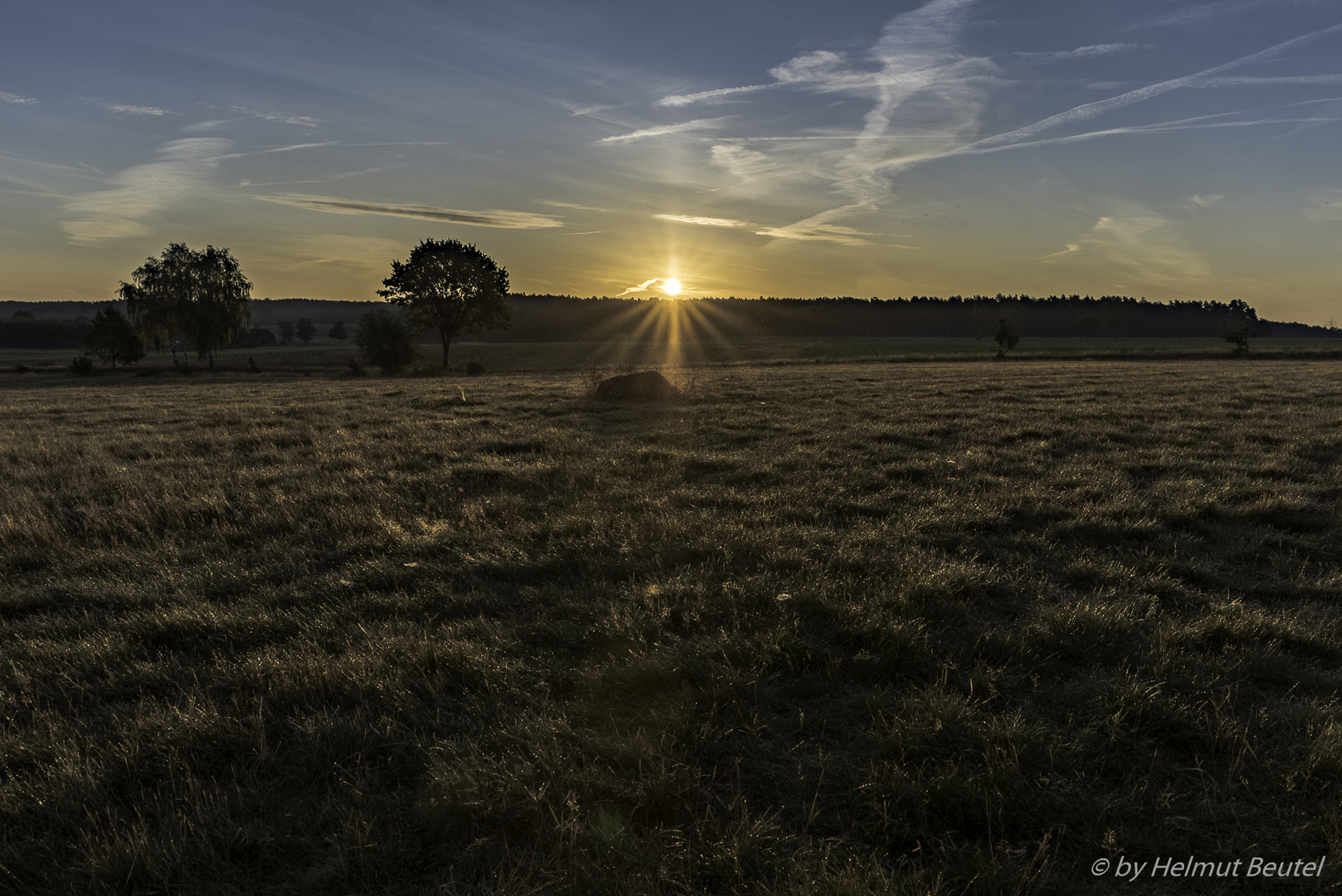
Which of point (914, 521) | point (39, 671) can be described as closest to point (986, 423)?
point (914, 521)

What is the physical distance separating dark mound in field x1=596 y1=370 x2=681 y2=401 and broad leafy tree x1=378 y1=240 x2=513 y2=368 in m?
45.5

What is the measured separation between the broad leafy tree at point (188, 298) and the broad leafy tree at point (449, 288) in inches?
736

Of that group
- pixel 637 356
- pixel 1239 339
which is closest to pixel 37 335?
pixel 637 356

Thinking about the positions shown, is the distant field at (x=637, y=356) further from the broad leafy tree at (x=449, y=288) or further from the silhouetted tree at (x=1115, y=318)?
the silhouetted tree at (x=1115, y=318)

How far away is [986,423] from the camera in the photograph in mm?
14914

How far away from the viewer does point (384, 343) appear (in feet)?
182

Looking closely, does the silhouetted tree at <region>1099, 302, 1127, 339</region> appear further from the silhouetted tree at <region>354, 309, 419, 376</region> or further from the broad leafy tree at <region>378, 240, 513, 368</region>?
the silhouetted tree at <region>354, 309, 419, 376</region>

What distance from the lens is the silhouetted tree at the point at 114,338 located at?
207 ft

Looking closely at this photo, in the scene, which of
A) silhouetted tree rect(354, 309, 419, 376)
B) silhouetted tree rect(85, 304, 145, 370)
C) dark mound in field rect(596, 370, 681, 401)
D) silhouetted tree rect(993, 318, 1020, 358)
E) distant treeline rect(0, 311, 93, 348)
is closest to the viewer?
dark mound in field rect(596, 370, 681, 401)

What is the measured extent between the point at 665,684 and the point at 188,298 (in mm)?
79814

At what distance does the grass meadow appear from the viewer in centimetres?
284

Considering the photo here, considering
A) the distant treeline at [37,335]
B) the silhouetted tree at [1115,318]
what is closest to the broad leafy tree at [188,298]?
the distant treeline at [37,335]

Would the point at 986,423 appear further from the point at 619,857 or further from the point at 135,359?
the point at 135,359

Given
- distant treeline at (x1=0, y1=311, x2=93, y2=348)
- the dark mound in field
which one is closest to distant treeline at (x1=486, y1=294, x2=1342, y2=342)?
distant treeline at (x1=0, y1=311, x2=93, y2=348)
